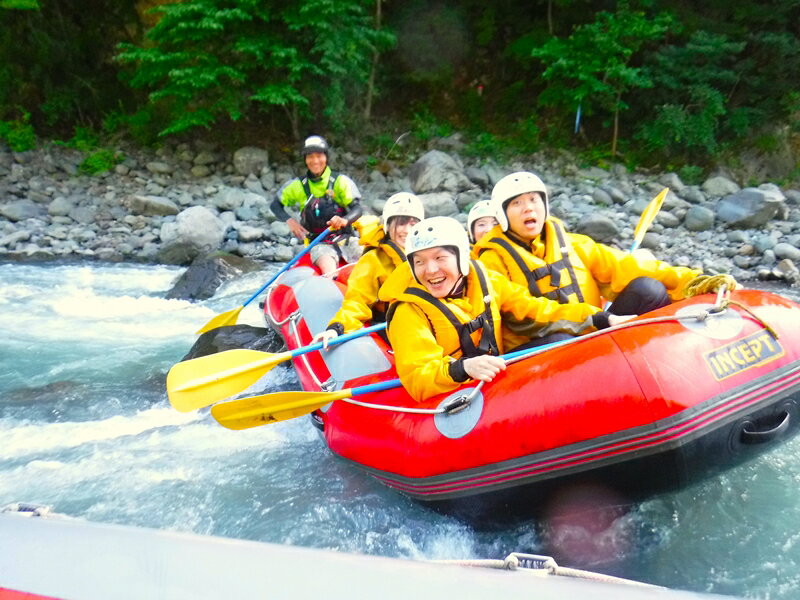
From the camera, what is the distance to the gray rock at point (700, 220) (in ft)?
26.1

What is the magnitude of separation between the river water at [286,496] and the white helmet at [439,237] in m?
1.04

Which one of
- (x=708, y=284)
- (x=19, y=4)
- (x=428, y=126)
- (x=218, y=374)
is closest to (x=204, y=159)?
(x=19, y=4)

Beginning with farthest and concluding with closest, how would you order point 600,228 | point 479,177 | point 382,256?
1. point 479,177
2. point 600,228
3. point 382,256

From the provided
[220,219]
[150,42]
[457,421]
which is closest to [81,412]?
[457,421]

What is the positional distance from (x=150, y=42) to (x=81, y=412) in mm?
8824

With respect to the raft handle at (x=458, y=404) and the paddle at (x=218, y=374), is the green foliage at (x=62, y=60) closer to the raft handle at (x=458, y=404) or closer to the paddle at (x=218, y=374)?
the paddle at (x=218, y=374)

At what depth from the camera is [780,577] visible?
2.31 meters

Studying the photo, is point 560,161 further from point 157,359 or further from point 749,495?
point 749,495

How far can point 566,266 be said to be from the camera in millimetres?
2887

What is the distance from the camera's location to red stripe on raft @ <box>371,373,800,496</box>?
1971 millimetres

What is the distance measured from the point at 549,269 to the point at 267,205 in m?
6.83

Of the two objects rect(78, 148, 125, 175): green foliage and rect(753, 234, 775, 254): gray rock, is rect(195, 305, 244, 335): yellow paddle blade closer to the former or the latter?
rect(753, 234, 775, 254): gray rock

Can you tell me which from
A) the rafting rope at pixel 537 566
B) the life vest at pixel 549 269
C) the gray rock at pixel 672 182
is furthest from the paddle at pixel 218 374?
the gray rock at pixel 672 182

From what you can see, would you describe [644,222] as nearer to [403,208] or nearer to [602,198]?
[403,208]
